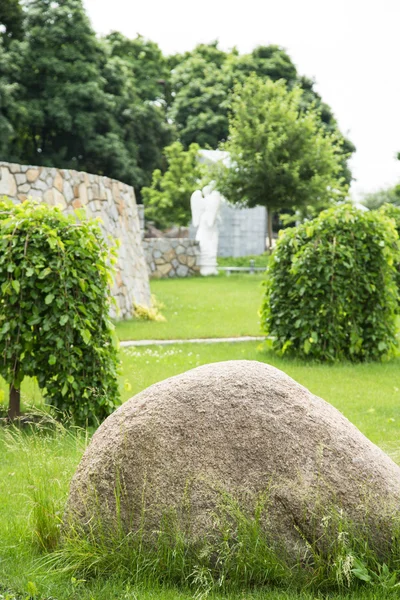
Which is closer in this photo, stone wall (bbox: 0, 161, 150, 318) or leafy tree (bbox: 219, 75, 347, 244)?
stone wall (bbox: 0, 161, 150, 318)

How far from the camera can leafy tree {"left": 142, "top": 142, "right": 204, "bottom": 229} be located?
1348 inches

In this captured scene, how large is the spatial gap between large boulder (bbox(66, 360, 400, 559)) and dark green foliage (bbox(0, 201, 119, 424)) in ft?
7.84

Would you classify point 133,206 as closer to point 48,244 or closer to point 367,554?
point 48,244

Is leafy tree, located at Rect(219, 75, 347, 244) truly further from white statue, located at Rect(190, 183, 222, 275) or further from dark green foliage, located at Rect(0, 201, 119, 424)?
dark green foliage, located at Rect(0, 201, 119, 424)

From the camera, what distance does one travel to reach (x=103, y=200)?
14.0 m

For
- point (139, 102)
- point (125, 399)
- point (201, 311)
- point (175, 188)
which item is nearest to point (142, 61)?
point (139, 102)

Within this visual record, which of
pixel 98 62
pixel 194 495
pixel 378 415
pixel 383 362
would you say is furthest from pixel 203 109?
pixel 194 495

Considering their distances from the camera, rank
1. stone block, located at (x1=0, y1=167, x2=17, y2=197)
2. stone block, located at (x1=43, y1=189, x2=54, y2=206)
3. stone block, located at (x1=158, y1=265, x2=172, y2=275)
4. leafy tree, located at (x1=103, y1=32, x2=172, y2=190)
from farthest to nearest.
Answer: leafy tree, located at (x1=103, y1=32, x2=172, y2=190), stone block, located at (x1=158, y1=265, x2=172, y2=275), stone block, located at (x1=43, y1=189, x2=54, y2=206), stone block, located at (x1=0, y1=167, x2=17, y2=197)

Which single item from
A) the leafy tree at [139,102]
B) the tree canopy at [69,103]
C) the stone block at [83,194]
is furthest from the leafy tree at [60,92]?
the stone block at [83,194]

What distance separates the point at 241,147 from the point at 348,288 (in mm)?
19942

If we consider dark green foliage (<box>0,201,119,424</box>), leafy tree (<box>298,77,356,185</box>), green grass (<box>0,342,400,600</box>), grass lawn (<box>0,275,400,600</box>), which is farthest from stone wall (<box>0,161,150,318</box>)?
leafy tree (<box>298,77,356,185</box>)

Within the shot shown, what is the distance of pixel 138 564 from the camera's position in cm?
315

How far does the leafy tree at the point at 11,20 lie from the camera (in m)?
29.0

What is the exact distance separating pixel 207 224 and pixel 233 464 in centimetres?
2387
